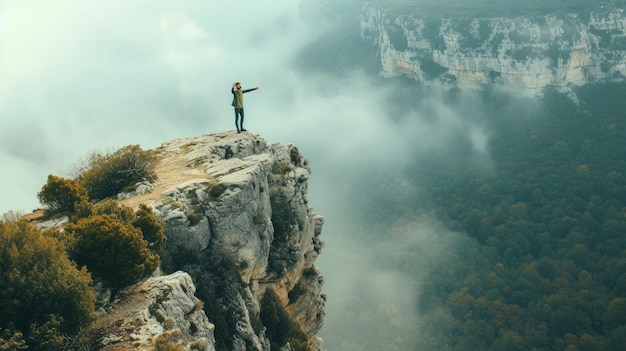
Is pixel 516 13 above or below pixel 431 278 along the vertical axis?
above

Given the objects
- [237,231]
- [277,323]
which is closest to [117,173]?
[237,231]

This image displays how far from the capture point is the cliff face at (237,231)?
24.2m

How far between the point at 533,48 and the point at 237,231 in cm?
16479

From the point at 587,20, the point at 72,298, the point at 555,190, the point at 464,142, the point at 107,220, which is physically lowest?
the point at 72,298

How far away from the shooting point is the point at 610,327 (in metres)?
94.3

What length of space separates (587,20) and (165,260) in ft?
560

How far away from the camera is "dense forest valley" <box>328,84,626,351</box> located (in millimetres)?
100250

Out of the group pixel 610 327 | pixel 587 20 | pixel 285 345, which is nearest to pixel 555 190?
pixel 610 327

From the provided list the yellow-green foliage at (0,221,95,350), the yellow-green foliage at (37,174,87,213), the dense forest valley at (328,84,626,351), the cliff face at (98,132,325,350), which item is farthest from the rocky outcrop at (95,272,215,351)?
the dense forest valley at (328,84,626,351)

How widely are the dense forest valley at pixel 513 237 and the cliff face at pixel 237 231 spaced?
241ft

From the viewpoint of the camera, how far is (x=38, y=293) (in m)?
16.2

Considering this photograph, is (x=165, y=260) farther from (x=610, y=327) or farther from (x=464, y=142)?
(x=464, y=142)

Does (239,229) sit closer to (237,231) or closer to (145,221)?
(237,231)

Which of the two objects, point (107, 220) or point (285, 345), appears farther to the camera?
point (285, 345)
